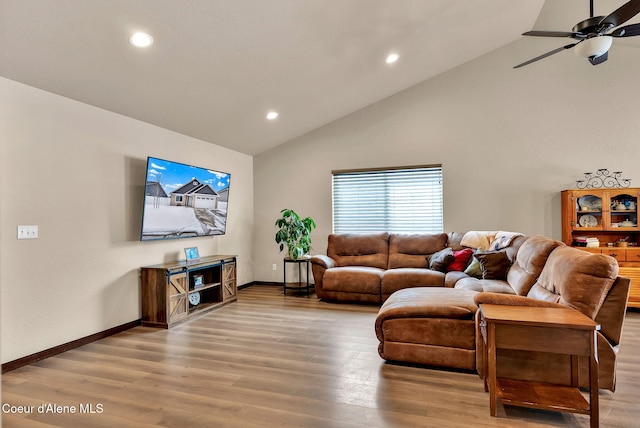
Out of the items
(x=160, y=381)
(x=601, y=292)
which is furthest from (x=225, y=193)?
(x=601, y=292)

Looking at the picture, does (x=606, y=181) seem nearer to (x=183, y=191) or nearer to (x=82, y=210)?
(x=183, y=191)

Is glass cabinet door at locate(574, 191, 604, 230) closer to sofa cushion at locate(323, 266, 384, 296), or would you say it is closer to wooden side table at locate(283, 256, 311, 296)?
sofa cushion at locate(323, 266, 384, 296)

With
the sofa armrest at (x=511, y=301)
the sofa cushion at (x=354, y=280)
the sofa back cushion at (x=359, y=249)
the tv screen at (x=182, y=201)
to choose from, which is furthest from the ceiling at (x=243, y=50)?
the sofa armrest at (x=511, y=301)

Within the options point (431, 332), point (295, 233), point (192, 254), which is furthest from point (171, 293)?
point (431, 332)

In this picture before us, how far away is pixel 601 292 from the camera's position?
2301 millimetres

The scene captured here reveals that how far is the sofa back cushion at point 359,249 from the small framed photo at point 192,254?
80.9 inches

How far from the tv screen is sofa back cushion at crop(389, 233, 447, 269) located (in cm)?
267

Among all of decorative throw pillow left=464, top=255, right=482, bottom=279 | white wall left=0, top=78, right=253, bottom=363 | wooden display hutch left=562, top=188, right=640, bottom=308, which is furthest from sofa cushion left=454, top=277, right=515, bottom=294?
white wall left=0, top=78, right=253, bottom=363

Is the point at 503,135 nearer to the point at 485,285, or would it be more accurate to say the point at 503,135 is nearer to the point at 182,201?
the point at 485,285

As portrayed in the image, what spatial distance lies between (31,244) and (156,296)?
53.9 inches

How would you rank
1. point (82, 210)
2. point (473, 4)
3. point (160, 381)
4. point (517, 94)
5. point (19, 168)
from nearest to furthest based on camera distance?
point (160, 381)
point (19, 168)
point (82, 210)
point (473, 4)
point (517, 94)

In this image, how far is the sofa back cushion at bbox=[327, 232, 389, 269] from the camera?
18.4 feet

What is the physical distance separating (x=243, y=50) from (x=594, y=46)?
10.3 ft

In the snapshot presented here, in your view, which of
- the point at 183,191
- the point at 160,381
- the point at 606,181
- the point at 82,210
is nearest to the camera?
the point at 160,381
